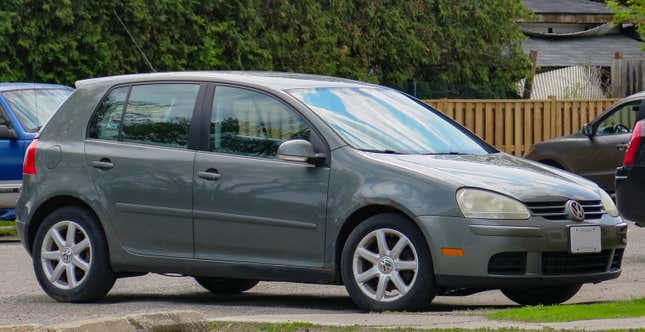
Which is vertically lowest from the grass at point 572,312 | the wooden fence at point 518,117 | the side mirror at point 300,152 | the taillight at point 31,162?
the wooden fence at point 518,117

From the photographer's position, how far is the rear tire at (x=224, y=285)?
469 inches

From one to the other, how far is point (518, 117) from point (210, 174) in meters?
19.1

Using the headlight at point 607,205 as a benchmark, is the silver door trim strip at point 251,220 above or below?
below

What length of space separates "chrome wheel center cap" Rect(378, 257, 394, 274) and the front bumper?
0.94 feet

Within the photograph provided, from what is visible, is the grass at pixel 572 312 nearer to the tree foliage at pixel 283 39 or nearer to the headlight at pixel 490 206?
the headlight at pixel 490 206

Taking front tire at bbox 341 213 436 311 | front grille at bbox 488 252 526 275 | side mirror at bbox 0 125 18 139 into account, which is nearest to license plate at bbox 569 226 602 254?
front grille at bbox 488 252 526 275

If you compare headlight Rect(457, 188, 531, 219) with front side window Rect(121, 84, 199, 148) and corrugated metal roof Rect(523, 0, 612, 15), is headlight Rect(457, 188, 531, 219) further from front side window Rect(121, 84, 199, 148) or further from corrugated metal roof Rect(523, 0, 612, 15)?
corrugated metal roof Rect(523, 0, 612, 15)

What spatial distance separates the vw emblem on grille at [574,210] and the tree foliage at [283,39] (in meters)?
13.8

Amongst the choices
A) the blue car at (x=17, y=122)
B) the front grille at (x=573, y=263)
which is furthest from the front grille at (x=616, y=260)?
the blue car at (x=17, y=122)

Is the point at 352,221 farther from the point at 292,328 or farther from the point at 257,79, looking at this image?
the point at 292,328

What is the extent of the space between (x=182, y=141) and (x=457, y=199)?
7.17ft

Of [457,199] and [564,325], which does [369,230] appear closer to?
[457,199]

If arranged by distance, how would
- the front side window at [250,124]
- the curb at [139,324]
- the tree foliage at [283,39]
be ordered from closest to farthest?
the curb at [139,324] → the front side window at [250,124] → the tree foliage at [283,39]

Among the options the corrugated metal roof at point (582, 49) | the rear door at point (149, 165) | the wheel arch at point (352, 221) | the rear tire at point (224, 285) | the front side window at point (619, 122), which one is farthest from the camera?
the corrugated metal roof at point (582, 49)
